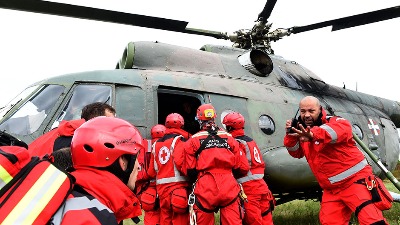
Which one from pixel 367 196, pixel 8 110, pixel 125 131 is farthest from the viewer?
pixel 8 110

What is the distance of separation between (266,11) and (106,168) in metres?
6.32

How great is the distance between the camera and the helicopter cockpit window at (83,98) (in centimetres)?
515

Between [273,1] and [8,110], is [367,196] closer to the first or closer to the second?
[273,1]

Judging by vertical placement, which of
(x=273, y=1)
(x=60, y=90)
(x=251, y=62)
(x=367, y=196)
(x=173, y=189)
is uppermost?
(x=273, y=1)

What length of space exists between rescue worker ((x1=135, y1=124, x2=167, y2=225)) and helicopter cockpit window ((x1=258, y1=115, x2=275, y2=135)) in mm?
1899

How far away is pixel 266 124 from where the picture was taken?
6.50 meters

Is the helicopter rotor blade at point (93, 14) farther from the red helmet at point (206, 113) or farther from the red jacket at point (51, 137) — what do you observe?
the red jacket at point (51, 137)

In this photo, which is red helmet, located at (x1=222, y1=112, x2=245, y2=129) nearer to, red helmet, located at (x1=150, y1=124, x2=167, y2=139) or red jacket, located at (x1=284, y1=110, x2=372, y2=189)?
red helmet, located at (x1=150, y1=124, x2=167, y2=139)

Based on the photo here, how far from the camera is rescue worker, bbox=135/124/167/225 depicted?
208 inches

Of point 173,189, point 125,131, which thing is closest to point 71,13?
point 173,189

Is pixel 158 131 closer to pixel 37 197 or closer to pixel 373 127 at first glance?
pixel 37 197

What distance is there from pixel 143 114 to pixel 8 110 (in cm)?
194

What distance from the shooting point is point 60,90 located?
5344mm

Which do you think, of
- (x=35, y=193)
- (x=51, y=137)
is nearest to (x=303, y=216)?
(x=51, y=137)
